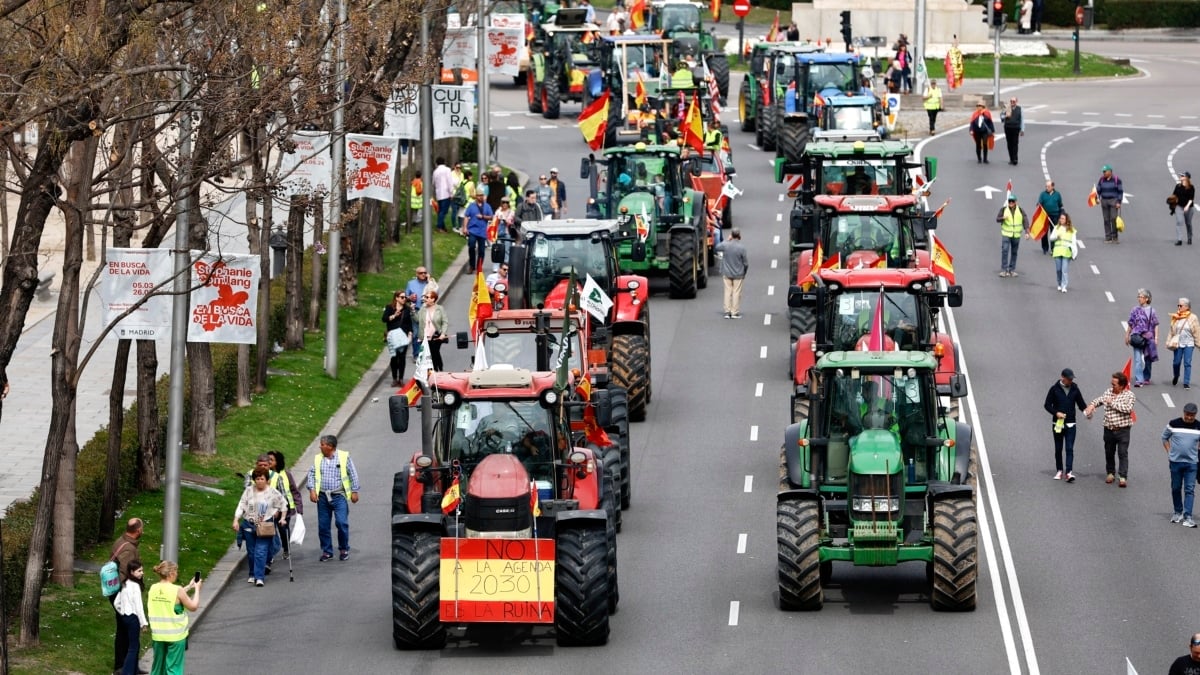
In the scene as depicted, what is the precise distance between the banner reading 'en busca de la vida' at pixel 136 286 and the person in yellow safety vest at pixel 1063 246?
22761 millimetres

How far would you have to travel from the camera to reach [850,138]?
155 feet

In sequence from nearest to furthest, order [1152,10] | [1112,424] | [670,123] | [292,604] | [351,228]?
[292,604]
[1112,424]
[351,228]
[670,123]
[1152,10]

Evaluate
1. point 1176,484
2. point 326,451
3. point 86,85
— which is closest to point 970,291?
point 1176,484

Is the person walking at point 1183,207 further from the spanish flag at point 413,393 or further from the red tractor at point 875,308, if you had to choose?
the spanish flag at point 413,393

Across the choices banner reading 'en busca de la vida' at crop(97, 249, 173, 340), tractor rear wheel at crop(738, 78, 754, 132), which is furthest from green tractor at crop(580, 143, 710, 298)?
tractor rear wheel at crop(738, 78, 754, 132)

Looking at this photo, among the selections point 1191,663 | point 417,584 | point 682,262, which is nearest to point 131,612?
point 417,584

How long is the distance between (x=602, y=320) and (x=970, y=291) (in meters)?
13.8

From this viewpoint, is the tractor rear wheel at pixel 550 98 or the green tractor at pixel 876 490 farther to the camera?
the tractor rear wheel at pixel 550 98

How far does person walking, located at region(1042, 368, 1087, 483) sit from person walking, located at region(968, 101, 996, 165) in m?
27.9

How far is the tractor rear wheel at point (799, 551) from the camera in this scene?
2400cm

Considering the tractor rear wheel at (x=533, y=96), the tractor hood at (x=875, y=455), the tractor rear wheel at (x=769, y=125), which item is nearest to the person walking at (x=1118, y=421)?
the tractor hood at (x=875, y=455)

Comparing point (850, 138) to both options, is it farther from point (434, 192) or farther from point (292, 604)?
point (292, 604)

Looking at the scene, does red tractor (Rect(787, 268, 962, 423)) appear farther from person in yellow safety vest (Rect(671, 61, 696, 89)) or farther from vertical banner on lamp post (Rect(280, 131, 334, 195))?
person in yellow safety vest (Rect(671, 61, 696, 89))

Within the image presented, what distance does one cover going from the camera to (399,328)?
121ft
